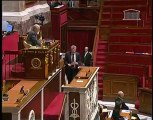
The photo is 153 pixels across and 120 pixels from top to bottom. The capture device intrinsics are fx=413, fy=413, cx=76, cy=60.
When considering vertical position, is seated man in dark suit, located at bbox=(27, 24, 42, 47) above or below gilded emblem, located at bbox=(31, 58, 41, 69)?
above

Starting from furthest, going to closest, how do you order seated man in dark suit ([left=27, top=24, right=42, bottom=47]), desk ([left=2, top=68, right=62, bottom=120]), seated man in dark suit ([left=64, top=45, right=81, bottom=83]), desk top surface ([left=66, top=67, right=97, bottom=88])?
1. seated man in dark suit ([left=64, top=45, right=81, bottom=83])
2. seated man in dark suit ([left=27, top=24, right=42, bottom=47])
3. desk top surface ([left=66, top=67, right=97, bottom=88])
4. desk ([left=2, top=68, right=62, bottom=120])

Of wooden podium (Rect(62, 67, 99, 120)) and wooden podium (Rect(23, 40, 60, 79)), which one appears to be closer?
wooden podium (Rect(62, 67, 99, 120))

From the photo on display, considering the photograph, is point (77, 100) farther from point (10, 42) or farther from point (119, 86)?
point (119, 86)

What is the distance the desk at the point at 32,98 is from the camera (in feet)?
18.8

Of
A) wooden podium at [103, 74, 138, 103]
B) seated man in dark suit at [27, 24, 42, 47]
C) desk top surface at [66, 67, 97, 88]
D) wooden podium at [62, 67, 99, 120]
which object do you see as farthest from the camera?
wooden podium at [103, 74, 138, 103]

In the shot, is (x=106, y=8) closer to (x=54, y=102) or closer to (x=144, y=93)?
(x=144, y=93)

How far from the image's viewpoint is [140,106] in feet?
31.8

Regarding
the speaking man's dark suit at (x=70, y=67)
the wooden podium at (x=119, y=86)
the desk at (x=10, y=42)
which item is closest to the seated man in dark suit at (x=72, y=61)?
the speaking man's dark suit at (x=70, y=67)

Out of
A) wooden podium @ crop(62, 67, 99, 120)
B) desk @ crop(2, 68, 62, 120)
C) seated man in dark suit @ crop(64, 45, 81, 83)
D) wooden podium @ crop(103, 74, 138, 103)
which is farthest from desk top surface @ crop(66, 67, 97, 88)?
wooden podium @ crop(103, 74, 138, 103)

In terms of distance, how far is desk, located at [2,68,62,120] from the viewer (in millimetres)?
5738

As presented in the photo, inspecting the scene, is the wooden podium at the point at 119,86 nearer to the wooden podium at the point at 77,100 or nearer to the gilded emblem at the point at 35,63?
the wooden podium at the point at 77,100

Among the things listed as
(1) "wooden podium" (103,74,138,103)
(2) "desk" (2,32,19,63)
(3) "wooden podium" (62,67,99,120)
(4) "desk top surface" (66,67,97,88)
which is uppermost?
(2) "desk" (2,32,19,63)

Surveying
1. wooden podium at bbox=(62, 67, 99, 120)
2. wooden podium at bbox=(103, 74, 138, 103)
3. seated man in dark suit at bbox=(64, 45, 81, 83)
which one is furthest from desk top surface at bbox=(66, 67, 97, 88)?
wooden podium at bbox=(103, 74, 138, 103)

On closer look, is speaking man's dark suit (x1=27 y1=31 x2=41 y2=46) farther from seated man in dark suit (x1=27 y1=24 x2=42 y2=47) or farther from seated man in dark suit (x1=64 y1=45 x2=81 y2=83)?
seated man in dark suit (x1=64 y1=45 x2=81 y2=83)
